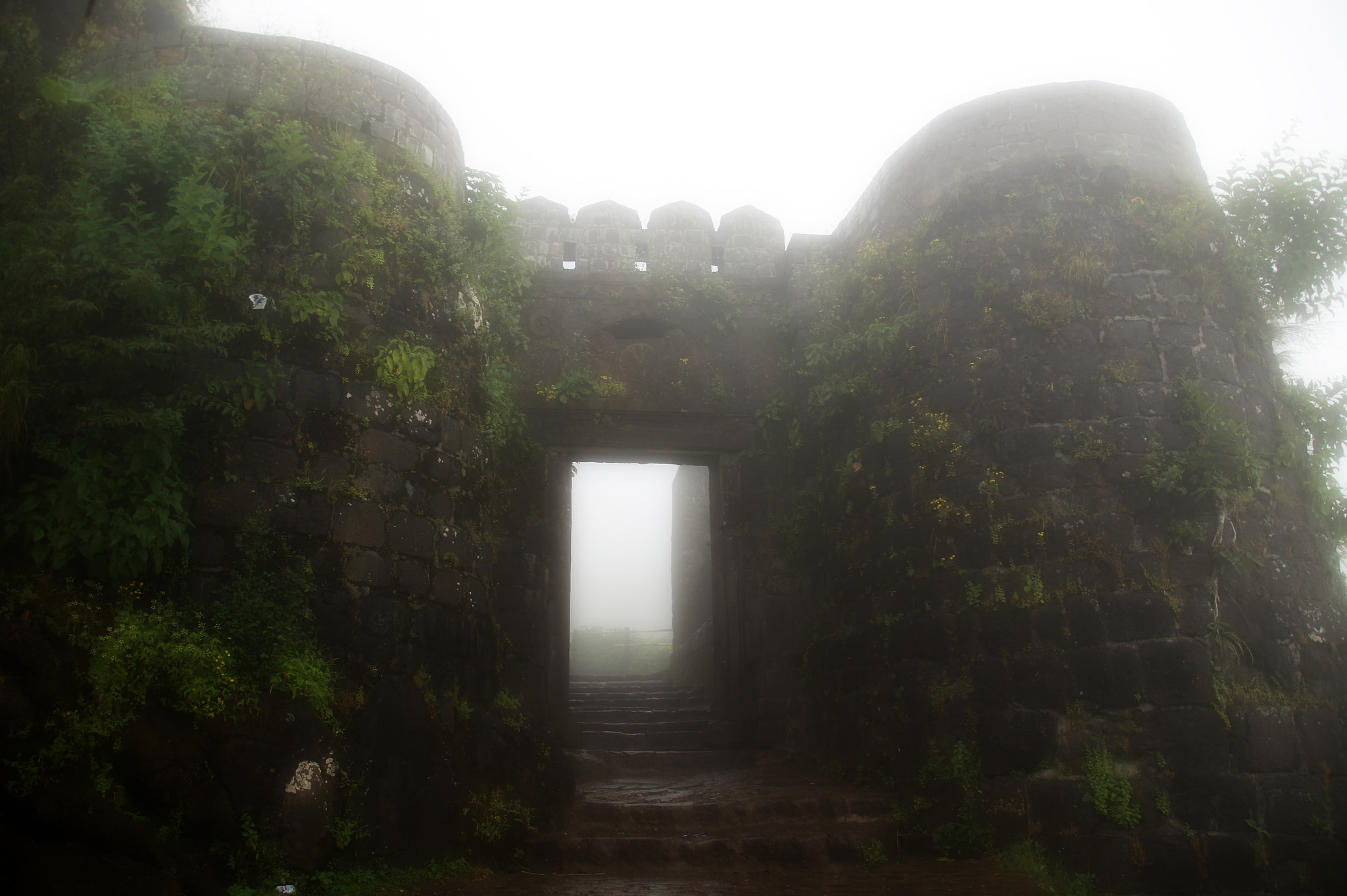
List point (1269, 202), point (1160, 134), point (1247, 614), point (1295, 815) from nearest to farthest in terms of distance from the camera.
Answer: point (1295, 815), point (1247, 614), point (1269, 202), point (1160, 134)

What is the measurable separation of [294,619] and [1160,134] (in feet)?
22.8

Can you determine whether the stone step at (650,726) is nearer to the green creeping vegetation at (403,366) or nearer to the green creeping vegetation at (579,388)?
the green creeping vegetation at (579,388)

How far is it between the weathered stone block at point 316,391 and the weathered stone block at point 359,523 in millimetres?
624

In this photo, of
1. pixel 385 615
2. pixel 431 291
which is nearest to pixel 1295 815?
pixel 385 615

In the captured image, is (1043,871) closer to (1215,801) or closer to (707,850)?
(1215,801)

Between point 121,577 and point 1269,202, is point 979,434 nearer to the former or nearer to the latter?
point 1269,202

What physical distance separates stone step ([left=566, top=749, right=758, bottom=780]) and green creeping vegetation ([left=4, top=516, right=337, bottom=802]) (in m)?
2.91

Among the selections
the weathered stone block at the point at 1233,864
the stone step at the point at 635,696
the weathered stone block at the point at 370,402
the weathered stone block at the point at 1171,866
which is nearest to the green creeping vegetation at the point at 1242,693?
the weathered stone block at the point at 1233,864

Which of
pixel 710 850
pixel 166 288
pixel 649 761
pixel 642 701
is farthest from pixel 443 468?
pixel 642 701

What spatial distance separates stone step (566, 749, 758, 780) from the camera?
280 inches

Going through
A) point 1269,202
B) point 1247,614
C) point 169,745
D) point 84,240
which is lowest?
point 169,745

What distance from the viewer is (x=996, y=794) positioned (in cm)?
534

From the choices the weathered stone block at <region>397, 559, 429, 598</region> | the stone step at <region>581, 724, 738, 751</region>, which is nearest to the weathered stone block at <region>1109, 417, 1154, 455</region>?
the stone step at <region>581, 724, 738, 751</region>

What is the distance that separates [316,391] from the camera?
5301 millimetres
